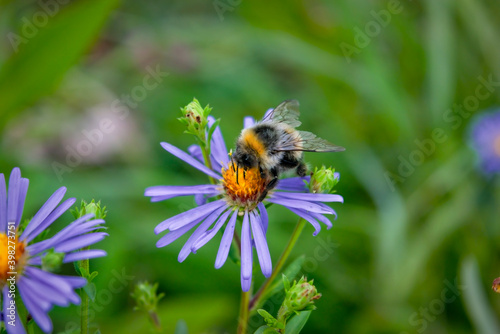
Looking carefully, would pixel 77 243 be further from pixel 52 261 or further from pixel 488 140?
pixel 488 140

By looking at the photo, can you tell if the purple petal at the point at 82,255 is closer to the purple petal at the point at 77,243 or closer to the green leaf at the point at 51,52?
the purple petal at the point at 77,243

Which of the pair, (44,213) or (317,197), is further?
(317,197)

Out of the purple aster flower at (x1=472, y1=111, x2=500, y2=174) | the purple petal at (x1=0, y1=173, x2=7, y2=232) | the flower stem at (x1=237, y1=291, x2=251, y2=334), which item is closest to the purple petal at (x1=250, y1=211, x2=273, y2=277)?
the flower stem at (x1=237, y1=291, x2=251, y2=334)

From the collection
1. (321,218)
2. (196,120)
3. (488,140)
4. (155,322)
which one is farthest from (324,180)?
(488,140)

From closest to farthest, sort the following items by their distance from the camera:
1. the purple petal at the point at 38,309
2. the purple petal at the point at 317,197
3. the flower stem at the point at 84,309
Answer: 1. the purple petal at the point at 38,309
2. the flower stem at the point at 84,309
3. the purple petal at the point at 317,197

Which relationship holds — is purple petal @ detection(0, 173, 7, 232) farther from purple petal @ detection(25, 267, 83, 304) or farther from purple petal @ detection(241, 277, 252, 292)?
purple petal @ detection(241, 277, 252, 292)

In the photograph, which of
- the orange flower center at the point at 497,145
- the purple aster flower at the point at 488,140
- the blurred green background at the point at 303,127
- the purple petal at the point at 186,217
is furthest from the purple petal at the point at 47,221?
the orange flower center at the point at 497,145
